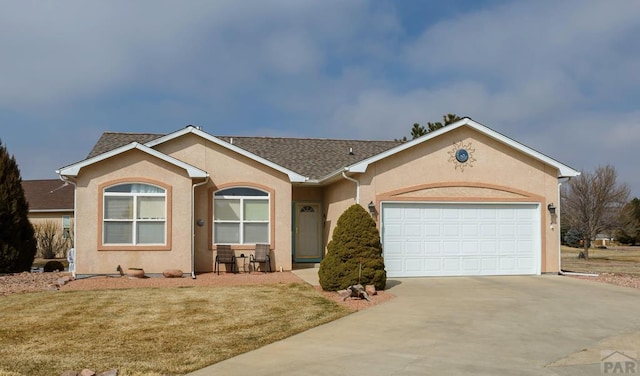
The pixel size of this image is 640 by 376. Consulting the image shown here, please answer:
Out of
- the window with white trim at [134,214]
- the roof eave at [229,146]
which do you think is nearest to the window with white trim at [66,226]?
Result: the roof eave at [229,146]

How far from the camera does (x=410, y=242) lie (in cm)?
1630

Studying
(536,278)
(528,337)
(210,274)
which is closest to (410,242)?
(536,278)

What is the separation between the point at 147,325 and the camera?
31.1 feet

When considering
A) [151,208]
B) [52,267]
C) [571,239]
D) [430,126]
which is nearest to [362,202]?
[151,208]

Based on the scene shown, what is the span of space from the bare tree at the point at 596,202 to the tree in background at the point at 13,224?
2584 cm

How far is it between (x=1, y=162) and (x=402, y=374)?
17643 mm

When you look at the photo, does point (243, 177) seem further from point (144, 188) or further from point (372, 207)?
point (372, 207)

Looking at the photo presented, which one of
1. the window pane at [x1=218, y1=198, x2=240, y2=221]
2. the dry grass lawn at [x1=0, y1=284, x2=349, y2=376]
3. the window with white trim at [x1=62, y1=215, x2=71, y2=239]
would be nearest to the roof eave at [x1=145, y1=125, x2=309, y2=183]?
the window pane at [x1=218, y1=198, x2=240, y2=221]

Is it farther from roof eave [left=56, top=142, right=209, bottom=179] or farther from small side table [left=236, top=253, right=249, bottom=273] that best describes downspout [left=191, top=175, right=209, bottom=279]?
small side table [left=236, top=253, right=249, bottom=273]

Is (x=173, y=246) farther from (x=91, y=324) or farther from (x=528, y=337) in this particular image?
(x=528, y=337)

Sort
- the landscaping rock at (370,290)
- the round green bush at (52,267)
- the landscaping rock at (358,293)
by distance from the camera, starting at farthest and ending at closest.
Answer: the round green bush at (52,267) < the landscaping rock at (370,290) < the landscaping rock at (358,293)

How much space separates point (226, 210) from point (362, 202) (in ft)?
15.2

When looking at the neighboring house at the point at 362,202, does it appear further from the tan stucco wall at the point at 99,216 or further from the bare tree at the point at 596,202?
the bare tree at the point at 596,202

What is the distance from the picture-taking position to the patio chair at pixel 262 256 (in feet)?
58.1
